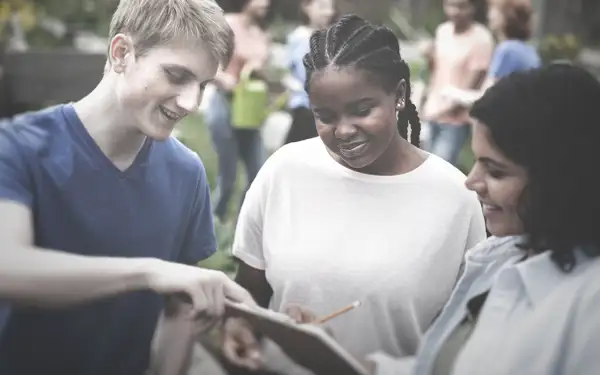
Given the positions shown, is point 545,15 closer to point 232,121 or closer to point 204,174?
point 232,121

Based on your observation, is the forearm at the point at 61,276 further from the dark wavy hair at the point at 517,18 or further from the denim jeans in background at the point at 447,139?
the dark wavy hair at the point at 517,18

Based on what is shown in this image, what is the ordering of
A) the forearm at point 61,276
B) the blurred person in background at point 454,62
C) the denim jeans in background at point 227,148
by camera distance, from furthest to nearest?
the blurred person in background at point 454,62 → the denim jeans in background at point 227,148 → the forearm at point 61,276

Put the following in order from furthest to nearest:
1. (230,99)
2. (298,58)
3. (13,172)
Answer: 1. (230,99)
2. (298,58)
3. (13,172)

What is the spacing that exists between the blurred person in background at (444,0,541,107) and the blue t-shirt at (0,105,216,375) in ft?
1.91

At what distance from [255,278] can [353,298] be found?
158 millimetres

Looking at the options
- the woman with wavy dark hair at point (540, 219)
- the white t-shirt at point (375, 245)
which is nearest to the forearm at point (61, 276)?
the white t-shirt at point (375, 245)

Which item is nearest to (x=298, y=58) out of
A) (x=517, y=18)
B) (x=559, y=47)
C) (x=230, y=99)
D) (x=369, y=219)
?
(x=230, y=99)

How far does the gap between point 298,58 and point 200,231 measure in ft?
1.10

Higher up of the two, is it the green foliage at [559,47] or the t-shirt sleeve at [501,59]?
the t-shirt sleeve at [501,59]

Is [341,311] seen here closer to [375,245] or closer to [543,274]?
[375,245]

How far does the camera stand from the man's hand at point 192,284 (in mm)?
1126

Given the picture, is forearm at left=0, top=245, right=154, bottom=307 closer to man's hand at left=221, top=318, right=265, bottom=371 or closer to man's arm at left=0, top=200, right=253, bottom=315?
man's arm at left=0, top=200, right=253, bottom=315

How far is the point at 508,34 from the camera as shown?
5.87 ft

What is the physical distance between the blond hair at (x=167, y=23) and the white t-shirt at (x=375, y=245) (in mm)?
244
